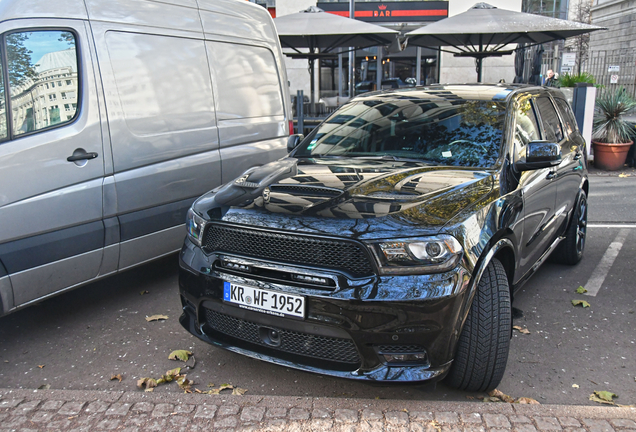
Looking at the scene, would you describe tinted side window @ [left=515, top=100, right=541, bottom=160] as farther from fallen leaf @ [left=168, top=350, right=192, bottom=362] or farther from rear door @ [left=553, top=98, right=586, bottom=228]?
fallen leaf @ [left=168, top=350, right=192, bottom=362]

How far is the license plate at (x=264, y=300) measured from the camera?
2.73 metres

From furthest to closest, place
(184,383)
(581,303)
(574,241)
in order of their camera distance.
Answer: (574,241) → (581,303) → (184,383)

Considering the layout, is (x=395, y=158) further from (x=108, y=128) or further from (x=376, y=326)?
(x=108, y=128)

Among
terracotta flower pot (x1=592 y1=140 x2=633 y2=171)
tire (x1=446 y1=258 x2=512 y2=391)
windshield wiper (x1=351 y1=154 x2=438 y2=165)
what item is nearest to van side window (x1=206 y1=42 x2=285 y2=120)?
windshield wiper (x1=351 y1=154 x2=438 y2=165)

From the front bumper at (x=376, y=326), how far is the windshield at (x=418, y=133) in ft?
4.06

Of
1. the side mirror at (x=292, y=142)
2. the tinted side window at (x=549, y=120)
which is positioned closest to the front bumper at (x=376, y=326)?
the side mirror at (x=292, y=142)

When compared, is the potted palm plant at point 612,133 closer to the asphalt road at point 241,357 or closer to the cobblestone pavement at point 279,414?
the asphalt road at point 241,357

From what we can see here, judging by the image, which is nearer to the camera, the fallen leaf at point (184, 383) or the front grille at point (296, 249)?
the front grille at point (296, 249)

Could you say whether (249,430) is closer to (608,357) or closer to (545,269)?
(608,357)

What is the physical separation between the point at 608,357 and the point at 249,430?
2377 millimetres

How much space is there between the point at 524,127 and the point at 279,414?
2.65m

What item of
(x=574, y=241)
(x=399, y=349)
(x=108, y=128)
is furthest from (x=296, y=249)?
(x=574, y=241)

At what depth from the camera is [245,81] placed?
5258 mm

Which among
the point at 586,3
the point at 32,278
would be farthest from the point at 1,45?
the point at 586,3
